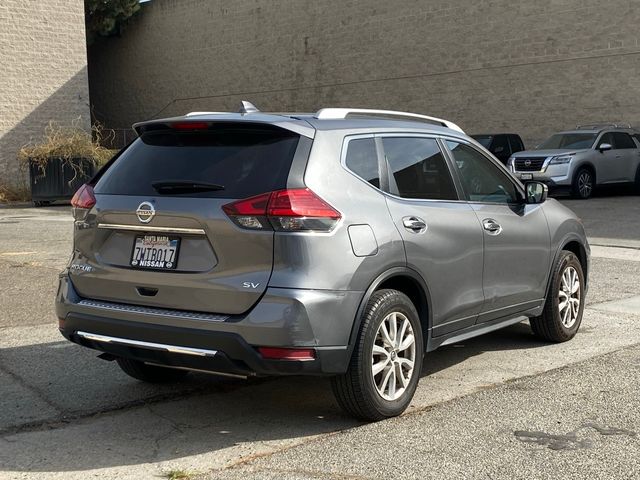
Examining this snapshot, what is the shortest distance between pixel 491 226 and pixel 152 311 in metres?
2.53

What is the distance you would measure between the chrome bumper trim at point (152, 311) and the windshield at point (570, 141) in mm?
19545

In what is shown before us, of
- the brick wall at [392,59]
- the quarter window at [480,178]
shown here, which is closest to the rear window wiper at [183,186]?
the quarter window at [480,178]

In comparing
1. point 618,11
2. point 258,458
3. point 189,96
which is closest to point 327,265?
point 258,458

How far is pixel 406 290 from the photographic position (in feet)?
16.8

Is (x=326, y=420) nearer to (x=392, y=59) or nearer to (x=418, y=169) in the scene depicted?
(x=418, y=169)

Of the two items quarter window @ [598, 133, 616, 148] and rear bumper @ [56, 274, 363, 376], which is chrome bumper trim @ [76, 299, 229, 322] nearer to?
rear bumper @ [56, 274, 363, 376]

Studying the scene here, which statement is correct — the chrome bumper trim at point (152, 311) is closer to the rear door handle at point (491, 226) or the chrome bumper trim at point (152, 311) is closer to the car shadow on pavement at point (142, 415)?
the car shadow on pavement at point (142, 415)

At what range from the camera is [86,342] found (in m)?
4.84

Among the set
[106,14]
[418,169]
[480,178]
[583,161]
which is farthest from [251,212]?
[106,14]

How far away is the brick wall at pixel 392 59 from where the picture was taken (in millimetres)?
27406

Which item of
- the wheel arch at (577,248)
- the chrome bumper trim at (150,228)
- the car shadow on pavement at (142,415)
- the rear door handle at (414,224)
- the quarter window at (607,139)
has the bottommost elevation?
the car shadow on pavement at (142,415)

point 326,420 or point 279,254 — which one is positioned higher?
point 279,254

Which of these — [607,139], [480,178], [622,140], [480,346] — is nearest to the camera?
[480,178]

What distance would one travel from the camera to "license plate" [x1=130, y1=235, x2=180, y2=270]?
4.55m
